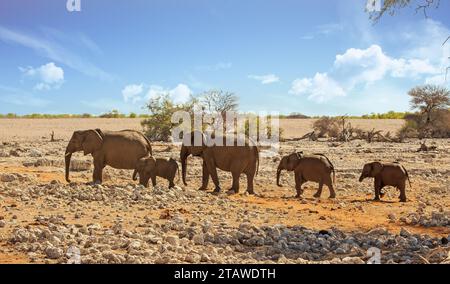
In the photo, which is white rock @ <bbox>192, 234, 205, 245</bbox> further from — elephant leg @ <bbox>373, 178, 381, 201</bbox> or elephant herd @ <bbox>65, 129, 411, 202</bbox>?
elephant leg @ <bbox>373, 178, 381, 201</bbox>

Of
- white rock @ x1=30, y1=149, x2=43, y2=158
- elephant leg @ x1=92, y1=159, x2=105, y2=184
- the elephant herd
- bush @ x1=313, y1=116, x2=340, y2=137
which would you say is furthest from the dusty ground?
bush @ x1=313, y1=116, x2=340, y2=137

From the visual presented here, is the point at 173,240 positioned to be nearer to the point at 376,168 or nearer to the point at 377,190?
the point at 377,190

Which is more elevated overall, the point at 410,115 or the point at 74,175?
the point at 410,115

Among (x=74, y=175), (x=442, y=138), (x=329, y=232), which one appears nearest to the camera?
(x=329, y=232)

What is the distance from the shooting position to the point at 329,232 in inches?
309

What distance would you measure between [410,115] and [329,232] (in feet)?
117

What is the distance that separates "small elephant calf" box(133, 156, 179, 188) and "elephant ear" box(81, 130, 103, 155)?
1.25m

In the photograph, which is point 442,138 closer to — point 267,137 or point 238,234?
point 267,137

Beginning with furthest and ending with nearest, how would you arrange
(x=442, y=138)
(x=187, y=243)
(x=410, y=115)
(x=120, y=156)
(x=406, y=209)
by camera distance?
(x=410, y=115) < (x=442, y=138) < (x=120, y=156) < (x=406, y=209) < (x=187, y=243)

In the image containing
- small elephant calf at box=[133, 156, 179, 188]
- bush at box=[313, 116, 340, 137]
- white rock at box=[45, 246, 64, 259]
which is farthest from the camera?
bush at box=[313, 116, 340, 137]

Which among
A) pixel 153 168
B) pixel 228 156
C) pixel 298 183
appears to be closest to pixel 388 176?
pixel 298 183

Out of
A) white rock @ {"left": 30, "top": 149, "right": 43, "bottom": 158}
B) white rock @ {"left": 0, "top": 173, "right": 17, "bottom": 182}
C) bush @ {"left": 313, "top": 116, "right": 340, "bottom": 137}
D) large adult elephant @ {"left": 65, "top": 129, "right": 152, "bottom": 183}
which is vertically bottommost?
white rock @ {"left": 0, "top": 173, "right": 17, "bottom": 182}

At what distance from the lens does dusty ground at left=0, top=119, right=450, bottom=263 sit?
6555mm
